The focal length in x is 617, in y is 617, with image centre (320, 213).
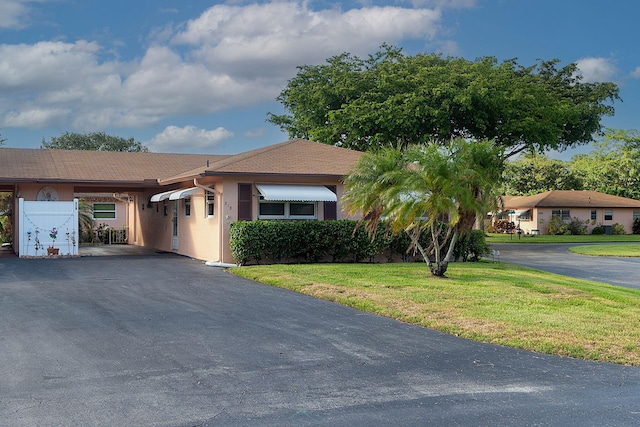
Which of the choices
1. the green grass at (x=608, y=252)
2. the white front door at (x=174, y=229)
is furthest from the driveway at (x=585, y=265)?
the white front door at (x=174, y=229)

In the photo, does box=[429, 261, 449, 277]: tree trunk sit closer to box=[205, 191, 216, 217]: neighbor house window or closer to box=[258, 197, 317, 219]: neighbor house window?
box=[258, 197, 317, 219]: neighbor house window

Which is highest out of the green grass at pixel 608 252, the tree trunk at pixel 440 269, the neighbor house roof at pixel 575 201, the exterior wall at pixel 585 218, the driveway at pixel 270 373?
the neighbor house roof at pixel 575 201

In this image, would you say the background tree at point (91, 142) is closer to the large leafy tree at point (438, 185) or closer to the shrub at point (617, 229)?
the shrub at point (617, 229)

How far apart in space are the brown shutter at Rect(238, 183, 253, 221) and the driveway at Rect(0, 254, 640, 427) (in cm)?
764

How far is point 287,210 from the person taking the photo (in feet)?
63.9

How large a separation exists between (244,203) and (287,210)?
1505mm

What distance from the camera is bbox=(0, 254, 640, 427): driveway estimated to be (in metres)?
5.40

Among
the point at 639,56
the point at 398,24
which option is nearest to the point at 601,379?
the point at 398,24

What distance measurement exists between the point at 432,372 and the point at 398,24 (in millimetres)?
18264

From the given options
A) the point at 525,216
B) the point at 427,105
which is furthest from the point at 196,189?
the point at 525,216

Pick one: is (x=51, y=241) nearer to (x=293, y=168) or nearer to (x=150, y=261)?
(x=150, y=261)

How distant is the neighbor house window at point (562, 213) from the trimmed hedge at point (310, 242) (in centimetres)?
3258

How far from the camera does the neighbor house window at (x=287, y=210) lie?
19.2 meters

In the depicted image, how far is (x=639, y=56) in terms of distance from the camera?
34812 mm
